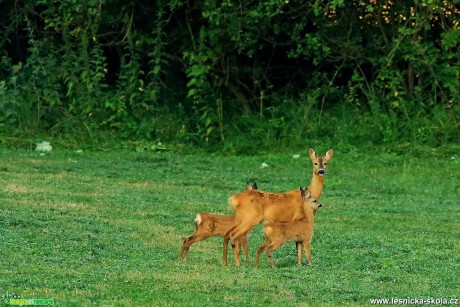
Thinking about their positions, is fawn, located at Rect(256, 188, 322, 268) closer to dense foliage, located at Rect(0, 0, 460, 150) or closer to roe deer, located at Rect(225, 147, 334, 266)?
roe deer, located at Rect(225, 147, 334, 266)

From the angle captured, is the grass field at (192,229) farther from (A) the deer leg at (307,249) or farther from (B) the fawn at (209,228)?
(B) the fawn at (209,228)

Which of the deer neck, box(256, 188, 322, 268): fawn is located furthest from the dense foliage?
box(256, 188, 322, 268): fawn

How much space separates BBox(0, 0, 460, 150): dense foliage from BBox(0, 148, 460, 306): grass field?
1112mm

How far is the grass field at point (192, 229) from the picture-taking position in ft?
30.9

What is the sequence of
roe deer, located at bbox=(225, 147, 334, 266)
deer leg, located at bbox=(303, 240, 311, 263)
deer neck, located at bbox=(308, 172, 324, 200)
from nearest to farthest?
deer leg, located at bbox=(303, 240, 311, 263) → roe deer, located at bbox=(225, 147, 334, 266) → deer neck, located at bbox=(308, 172, 324, 200)

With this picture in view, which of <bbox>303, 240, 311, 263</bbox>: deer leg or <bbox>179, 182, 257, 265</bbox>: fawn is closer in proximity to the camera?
<bbox>303, 240, 311, 263</bbox>: deer leg

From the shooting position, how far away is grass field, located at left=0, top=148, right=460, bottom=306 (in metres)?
9.41

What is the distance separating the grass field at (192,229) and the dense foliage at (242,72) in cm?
111

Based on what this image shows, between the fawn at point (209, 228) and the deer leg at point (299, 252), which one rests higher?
the fawn at point (209, 228)

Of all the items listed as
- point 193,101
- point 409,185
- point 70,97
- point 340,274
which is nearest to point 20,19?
point 70,97

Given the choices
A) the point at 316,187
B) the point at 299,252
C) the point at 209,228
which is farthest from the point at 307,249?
the point at 316,187

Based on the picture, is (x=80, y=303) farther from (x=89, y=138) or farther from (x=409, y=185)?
(x=89, y=138)

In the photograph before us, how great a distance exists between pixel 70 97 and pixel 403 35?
5.90m

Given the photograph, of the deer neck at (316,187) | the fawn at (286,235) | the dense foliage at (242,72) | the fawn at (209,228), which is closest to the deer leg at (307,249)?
the fawn at (286,235)
